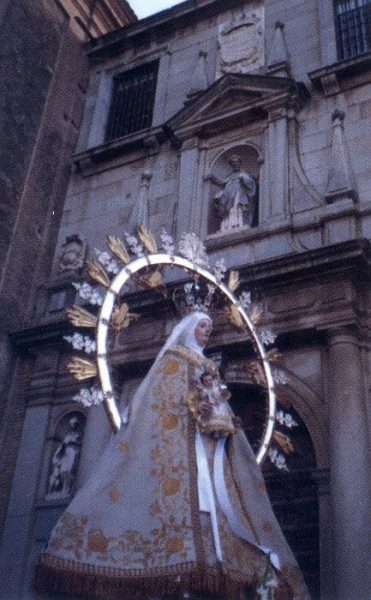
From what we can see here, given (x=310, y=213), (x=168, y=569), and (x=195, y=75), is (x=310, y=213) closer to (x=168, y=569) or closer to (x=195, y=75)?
(x=195, y=75)

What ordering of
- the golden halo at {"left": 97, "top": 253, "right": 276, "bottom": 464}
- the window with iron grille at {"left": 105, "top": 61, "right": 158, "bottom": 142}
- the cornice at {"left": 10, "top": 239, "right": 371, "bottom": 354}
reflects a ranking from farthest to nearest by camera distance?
1. the window with iron grille at {"left": 105, "top": 61, "right": 158, "bottom": 142}
2. the cornice at {"left": 10, "top": 239, "right": 371, "bottom": 354}
3. the golden halo at {"left": 97, "top": 253, "right": 276, "bottom": 464}

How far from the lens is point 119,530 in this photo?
451 cm

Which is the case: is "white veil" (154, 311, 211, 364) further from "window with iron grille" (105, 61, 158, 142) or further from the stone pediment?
"window with iron grille" (105, 61, 158, 142)

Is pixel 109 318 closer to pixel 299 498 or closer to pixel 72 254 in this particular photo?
pixel 299 498

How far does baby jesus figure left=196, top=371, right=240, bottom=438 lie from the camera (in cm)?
514

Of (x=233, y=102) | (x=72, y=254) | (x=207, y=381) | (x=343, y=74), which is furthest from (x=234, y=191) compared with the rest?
(x=207, y=381)

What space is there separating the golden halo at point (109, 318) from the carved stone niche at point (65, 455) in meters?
3.77

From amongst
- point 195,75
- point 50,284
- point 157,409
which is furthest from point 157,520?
point 195,75

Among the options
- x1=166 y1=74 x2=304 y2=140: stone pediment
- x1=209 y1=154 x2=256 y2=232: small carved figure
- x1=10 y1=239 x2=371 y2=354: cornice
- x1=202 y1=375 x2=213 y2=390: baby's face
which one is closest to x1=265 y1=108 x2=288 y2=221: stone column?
x1=166 y1=74 x2=304 y2=140: stone pediment

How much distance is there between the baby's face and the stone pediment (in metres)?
6.31

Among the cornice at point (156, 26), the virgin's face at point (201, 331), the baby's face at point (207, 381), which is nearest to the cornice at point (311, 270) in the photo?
the virgin's face at point (201, 331)

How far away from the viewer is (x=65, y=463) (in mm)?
9234

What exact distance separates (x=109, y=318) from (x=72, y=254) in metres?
5.90

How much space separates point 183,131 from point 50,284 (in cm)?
316
